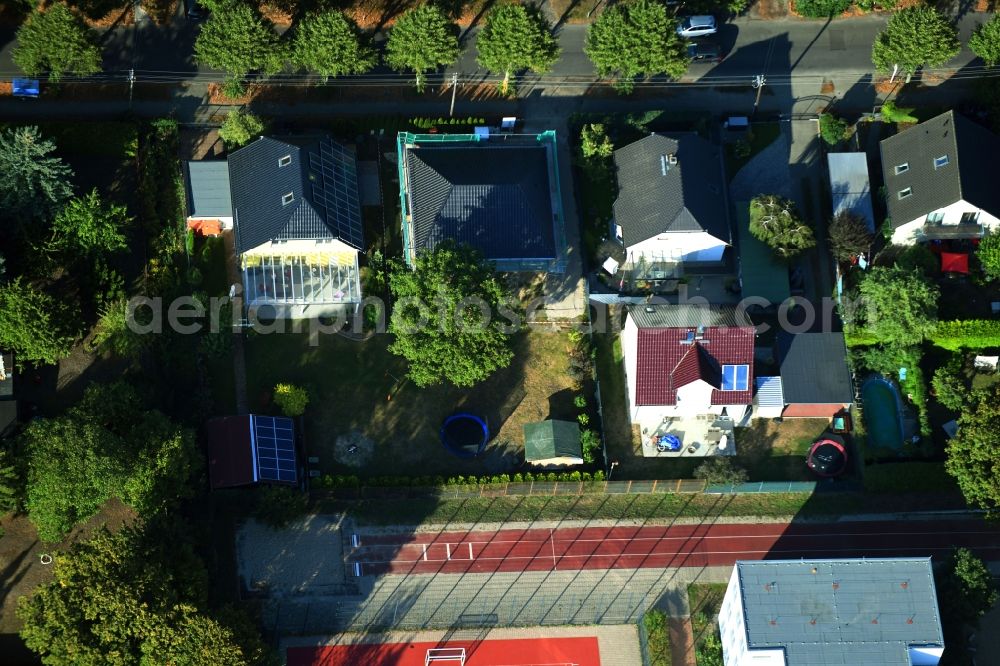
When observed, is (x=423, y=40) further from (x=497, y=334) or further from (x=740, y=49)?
(x=740, y=49)

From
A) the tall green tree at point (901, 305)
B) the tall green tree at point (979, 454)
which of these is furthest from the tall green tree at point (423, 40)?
the tall green tree at point (979, 454)

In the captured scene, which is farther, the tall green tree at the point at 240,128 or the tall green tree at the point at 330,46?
→ the tall green tree at the point at 240,128

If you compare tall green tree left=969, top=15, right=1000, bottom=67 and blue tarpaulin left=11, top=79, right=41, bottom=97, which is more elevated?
blue tarpaulin left=11, top=79, right=41, bottom=97

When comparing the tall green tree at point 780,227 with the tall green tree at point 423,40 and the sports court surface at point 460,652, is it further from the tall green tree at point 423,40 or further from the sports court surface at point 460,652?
the sports court surface at point 460,652

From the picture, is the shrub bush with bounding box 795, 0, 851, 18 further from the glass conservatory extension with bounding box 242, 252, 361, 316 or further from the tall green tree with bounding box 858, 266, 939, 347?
the glass conservatory extension with bounding box 242, 252, 361, 316

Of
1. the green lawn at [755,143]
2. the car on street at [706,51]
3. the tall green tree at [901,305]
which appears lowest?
the tall green tree at [901,305]

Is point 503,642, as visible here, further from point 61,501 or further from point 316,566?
point 61,501

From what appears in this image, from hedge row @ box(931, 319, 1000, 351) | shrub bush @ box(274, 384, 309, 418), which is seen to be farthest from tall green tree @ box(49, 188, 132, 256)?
hedge row @ box(931, 319, 1000, 351)
